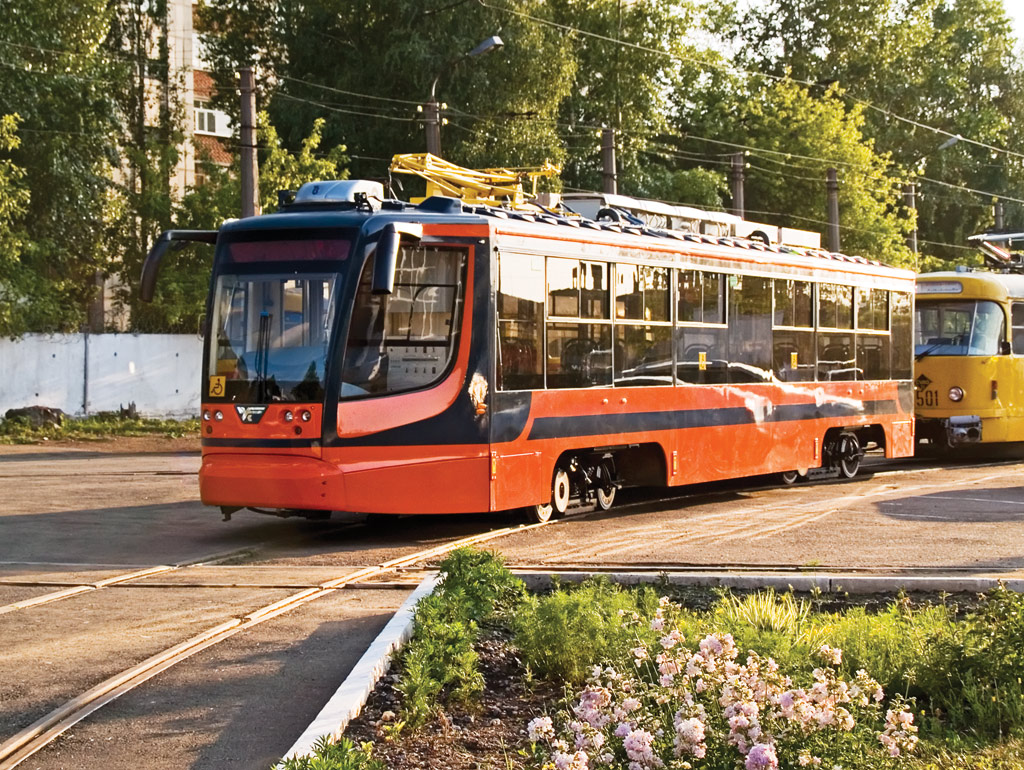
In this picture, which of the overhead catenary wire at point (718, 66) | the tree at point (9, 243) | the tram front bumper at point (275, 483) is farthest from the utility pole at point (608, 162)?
the tram front bumper at point (275, 483)

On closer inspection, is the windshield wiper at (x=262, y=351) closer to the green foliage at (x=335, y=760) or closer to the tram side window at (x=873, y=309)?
the green foliage at (x=335, y=760)

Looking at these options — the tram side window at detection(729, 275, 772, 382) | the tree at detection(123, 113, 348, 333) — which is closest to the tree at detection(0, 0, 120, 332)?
the tree at detection(123, 113, 348, 333)

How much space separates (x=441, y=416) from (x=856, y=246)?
41.4 metres

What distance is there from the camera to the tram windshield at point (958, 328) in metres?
24.8

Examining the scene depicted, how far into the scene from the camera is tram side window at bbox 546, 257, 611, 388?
47.8ft

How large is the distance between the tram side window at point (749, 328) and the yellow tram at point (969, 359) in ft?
23.9

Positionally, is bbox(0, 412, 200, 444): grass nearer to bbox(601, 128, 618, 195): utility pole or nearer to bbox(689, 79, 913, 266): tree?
bbox(601, 128, 618, 195): utility pole

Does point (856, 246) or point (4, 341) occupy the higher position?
point (856, 246)

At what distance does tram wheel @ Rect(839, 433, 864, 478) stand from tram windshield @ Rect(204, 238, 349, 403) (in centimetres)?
963

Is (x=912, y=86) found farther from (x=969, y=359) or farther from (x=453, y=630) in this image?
(x=453, y=630)

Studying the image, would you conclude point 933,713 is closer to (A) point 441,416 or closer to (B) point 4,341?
(A) point 441,416

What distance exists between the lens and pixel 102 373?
3394 cm

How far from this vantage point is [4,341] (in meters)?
32.4

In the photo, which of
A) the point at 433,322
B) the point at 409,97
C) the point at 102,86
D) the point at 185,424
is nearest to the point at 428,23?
the point at 409,97
